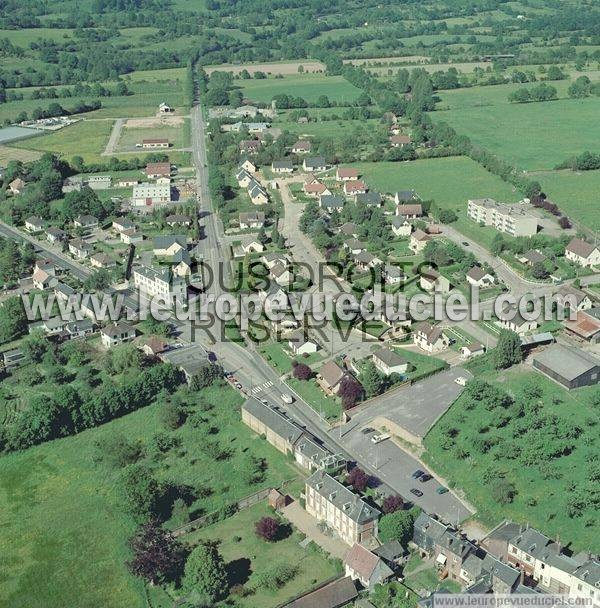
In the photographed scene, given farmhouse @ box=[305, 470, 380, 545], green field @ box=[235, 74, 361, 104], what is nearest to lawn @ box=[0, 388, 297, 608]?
farmhouse @ box=[305, 470, 380, 545]

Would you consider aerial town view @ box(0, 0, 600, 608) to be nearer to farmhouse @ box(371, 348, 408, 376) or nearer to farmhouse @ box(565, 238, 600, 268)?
farmhouse @ box(371, 348, 408, 376)

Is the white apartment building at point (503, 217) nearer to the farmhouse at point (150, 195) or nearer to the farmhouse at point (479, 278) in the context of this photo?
the farmhouse at point (479, 278)

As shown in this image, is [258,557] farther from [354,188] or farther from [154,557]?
[354,188]

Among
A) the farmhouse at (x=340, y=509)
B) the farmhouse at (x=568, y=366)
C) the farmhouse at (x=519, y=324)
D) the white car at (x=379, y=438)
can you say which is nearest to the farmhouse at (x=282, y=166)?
the farmhouse at (x=519, y=324)

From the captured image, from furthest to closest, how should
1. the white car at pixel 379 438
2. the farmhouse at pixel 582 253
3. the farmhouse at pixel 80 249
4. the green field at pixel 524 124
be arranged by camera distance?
1. the green field at pixel 524 124
2. the farmhouse at pixel 80 249
3. the farmhouse at pixel 582 253
4. the white car at pixel 379 438

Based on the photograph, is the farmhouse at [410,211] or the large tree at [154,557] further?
the farmhouse at [410,211]

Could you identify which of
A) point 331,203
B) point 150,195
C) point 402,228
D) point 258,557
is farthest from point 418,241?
point 258,557

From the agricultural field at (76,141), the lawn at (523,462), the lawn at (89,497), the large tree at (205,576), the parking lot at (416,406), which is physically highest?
the large tree at (205,576)
